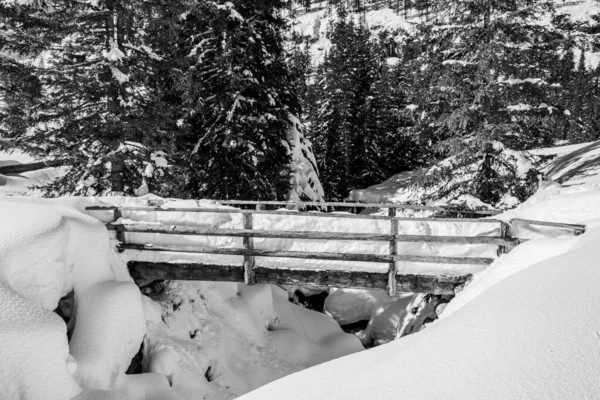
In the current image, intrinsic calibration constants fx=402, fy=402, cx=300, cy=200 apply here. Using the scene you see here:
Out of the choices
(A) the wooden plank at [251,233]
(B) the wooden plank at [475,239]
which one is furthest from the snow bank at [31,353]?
(B) the wooden plank at [475,239]

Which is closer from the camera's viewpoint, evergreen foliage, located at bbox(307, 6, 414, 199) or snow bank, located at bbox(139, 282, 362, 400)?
snow bank, located at bbox(139, 282, 362, 400)

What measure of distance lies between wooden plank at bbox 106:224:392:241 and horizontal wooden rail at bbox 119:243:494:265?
13.1 inches

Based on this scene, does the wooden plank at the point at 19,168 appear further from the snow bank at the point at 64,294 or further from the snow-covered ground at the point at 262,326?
the snow bank at the point at 64,294

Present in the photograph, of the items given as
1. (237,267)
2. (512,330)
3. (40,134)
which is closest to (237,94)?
(40,134)

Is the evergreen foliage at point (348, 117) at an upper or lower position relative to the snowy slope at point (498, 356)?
upper

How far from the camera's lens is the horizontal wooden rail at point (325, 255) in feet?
25.8

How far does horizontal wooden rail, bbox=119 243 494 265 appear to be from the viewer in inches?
310

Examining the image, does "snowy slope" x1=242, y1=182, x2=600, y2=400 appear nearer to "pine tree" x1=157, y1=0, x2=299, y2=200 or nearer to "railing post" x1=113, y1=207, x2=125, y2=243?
"railing post" x1=113, y1=207, x2=125, y2=243

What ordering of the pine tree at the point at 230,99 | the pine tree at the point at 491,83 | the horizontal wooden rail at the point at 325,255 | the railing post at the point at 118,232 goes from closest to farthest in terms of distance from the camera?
1. the horizontal wooden rail at the point at 325,255
2. the railing post at the point at 118,232
3. the pine tree at the point at 491,83
4. the pine tree at the point at 230,99

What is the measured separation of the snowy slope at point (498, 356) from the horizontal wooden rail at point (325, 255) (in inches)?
133

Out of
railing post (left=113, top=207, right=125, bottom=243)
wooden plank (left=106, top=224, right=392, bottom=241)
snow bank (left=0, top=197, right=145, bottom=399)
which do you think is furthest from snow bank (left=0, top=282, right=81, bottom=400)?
railing post (left=113, top=207, right=125, bottom=243)

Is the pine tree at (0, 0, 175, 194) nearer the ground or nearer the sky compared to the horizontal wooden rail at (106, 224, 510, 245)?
nearer the sky

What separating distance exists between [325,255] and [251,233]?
5.36 feet

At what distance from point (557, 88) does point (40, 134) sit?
16375 millimetres
